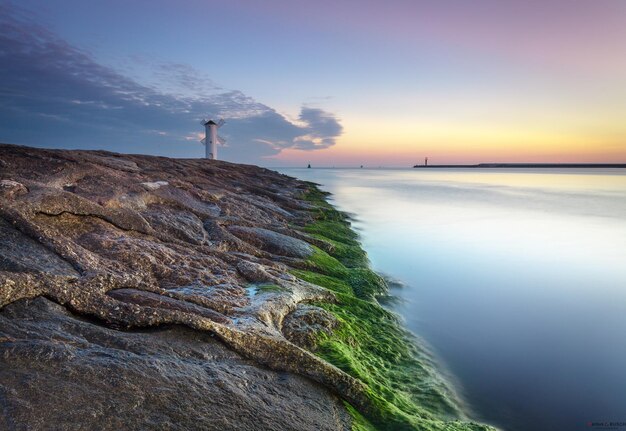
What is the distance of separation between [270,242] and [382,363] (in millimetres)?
5833

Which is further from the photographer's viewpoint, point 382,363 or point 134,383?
point 382,363

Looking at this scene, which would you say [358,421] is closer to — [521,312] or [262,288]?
[262,288]

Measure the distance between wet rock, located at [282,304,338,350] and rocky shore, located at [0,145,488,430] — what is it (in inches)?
1.3

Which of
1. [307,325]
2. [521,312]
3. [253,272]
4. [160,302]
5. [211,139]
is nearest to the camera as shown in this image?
[160,302]

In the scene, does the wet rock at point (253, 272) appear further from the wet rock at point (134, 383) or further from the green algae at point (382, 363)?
the wet rock at point (134, 383)

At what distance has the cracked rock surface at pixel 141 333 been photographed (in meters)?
4.11

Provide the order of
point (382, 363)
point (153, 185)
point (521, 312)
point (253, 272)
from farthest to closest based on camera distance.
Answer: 1. point (153, 185)
2. point (521, 312)
3. point (253, 272)
4. point (382, 363)

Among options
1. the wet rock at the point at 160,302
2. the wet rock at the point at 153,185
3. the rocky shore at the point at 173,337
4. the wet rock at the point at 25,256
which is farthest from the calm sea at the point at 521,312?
the wet rock at the point at 153,185

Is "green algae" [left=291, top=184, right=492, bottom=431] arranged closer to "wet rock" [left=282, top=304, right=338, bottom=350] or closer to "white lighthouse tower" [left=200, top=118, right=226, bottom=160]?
"wet rock" [left=282, top=304, right=338, bottom=350]

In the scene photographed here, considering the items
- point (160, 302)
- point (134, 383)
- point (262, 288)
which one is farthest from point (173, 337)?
point (262, 288)

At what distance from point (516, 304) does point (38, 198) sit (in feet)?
49.3

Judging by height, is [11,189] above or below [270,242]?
above

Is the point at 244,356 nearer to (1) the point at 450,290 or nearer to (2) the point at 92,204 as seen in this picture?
(2) the point at 92,204

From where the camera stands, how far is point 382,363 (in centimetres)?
852
